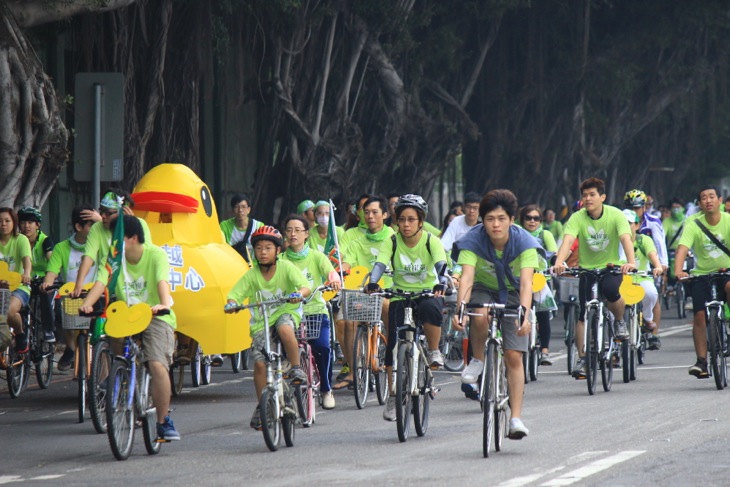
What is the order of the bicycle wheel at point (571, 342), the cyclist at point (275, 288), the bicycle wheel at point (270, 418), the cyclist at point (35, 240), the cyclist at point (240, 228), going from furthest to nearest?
the cyclist at point (240, 228)
the cyclist at point (35, 240)
the bicycle wheel at point (571, 342)
the cyclist at point (275, 288)
the bicycle wheel at point (270, 418)

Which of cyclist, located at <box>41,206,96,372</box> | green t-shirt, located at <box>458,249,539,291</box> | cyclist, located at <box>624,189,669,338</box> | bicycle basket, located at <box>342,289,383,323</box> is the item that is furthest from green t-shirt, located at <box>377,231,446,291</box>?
cyclist, located at <box>624,189,669,338</box>

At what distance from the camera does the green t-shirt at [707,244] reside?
49.3 feet

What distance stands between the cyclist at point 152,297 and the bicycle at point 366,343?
94.2 inches

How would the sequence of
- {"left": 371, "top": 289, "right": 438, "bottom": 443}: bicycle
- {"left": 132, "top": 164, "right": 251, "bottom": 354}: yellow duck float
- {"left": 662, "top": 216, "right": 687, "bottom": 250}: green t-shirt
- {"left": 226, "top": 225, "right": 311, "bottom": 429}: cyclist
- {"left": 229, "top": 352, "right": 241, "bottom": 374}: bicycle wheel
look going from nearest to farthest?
{"left": 371, "top": 289, "right": 438, "bottom": 443}: bicycle
{"left": 226, "top": 225, "right": 311, "bottom": 429}: cyclist
{"left": 132, "top": 164, "right": 251, "bottom": 354}: yellow duck float
{"left": 229, "top": 352, "right": 241, "bottom": 374}: bicycle wheel
{"left": 662, "top": 216, "right": 687, "bottom": 250}: green t-shirt

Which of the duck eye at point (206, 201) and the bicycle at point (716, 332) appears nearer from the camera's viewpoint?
the bicycle at point (716, 332)

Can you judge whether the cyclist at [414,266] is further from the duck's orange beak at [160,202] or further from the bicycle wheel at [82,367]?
the bicycle wheel at [82,367]

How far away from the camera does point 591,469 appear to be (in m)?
9.45

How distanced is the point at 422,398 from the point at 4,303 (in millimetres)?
4913

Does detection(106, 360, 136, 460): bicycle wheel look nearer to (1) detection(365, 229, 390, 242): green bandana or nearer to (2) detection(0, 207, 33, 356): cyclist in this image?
(2) detection(0, 207, 33, 356): cyclist

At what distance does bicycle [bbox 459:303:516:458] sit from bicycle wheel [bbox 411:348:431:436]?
2.61 feet

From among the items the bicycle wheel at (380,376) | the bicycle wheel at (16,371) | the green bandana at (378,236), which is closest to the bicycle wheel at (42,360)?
the bicycle wheel at (16,371)

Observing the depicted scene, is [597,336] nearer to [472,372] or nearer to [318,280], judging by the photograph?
[318,280]

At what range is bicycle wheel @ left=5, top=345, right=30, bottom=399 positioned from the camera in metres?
15.1

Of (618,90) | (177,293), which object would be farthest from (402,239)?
(618,90)
